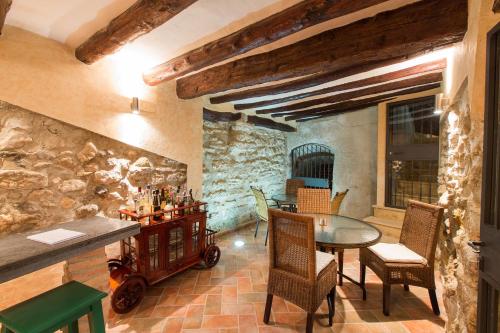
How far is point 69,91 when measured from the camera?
2.12 metres

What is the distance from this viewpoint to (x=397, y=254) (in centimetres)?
221

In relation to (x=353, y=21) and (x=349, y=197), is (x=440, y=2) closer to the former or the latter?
(x=353, y=21)

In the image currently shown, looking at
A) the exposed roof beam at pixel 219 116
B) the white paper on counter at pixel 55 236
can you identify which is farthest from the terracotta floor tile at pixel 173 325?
the exposed roof beam at pixel 219 116

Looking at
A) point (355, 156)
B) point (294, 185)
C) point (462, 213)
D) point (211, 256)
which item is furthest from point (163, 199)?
point (355, 156)

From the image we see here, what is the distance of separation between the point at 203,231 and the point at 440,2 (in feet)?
9.61

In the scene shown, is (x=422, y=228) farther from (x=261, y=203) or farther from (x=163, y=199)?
(x=163, y=199)

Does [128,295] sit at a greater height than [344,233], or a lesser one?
lesser

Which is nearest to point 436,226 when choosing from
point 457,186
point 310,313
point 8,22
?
point 457,186

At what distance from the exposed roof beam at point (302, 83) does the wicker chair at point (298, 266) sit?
1.82 meters

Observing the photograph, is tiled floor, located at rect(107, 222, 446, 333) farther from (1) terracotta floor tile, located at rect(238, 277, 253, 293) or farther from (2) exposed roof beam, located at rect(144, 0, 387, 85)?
(2) exposed roof beam, located at rect(144, 0, 387, 85)

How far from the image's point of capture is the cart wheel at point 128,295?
2.05 metres

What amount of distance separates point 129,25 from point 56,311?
1.75 meters

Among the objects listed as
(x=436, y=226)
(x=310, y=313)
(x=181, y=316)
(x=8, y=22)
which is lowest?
(x=181, y=316)

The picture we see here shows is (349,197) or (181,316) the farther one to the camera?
(349,197)
